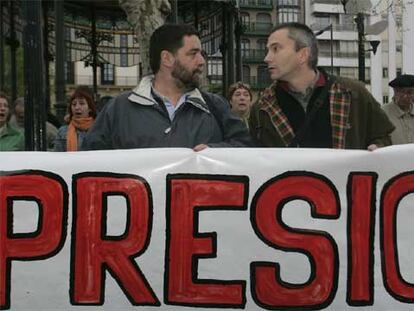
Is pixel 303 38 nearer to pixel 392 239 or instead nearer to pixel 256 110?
pixel 256 110

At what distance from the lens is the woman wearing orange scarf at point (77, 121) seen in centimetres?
493

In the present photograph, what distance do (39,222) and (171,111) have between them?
77cm

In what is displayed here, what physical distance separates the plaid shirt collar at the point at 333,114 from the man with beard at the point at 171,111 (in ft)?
0.52

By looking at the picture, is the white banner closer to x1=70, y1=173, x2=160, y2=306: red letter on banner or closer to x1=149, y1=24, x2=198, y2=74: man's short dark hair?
x1=70, y1=173, x2=160, y2=306: red letter on banner

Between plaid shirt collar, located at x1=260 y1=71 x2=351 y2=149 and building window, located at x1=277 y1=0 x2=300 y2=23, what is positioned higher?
building window, located at x1=277 y1=0 x2=300 y2=23

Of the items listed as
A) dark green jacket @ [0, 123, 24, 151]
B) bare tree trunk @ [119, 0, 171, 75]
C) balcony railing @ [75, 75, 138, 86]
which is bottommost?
dark green jacket @ [0, 123, 24, 151]

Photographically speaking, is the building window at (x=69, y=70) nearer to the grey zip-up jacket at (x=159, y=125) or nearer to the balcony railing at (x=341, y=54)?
the grey zip-up jacket at (x=159, y=125)

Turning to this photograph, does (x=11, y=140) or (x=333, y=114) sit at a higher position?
(x=333, y=114)

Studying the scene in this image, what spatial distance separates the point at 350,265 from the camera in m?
2.82

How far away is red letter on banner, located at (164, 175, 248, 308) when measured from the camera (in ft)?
9.11

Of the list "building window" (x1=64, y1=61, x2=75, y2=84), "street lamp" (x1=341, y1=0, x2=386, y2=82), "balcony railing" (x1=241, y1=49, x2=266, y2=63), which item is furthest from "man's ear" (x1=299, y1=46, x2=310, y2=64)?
"balcony railing" (x1=241, y1=49, x2=266, y2=63)

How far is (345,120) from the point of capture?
10.1ft

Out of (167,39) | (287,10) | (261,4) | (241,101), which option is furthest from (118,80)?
(167,39)

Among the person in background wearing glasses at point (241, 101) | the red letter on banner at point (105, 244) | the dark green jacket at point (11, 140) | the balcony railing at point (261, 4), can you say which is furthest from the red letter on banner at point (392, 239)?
the balcony railing at point (261, 4)
